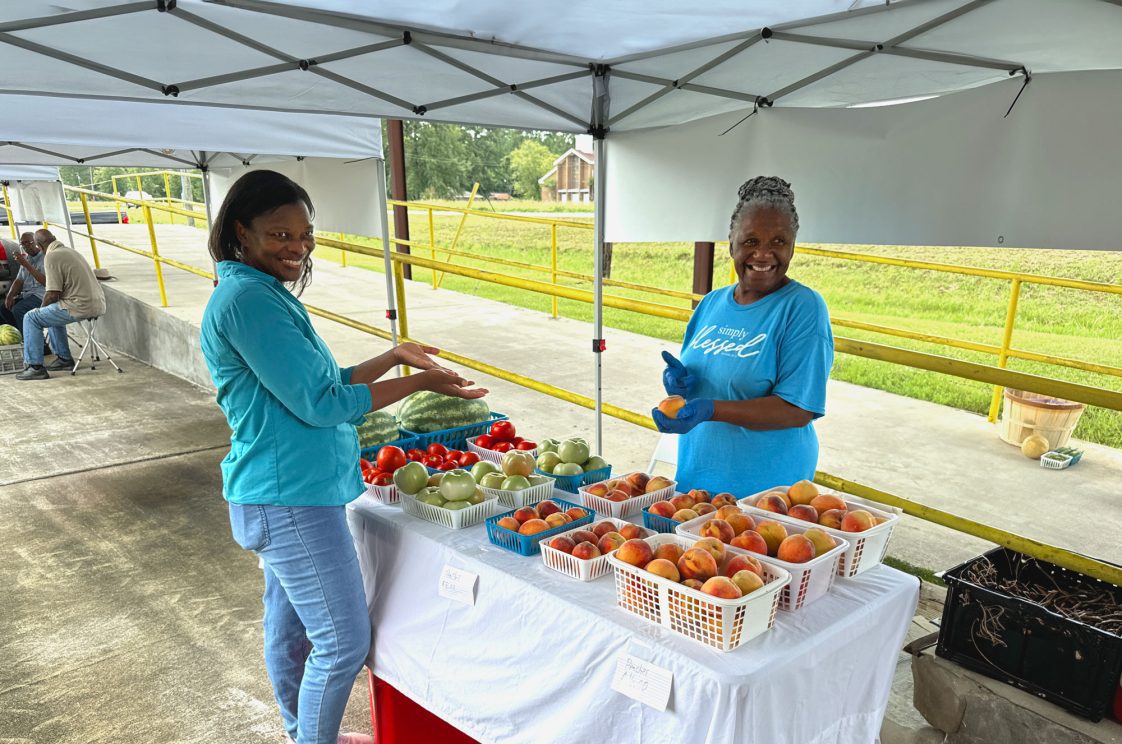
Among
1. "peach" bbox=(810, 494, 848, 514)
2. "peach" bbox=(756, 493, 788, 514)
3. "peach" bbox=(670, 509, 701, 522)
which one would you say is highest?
"peach" bbox=(810, 494, 848, 514)

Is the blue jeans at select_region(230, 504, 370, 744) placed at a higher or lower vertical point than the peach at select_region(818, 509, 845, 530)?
lower

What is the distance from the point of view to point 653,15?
2.99m

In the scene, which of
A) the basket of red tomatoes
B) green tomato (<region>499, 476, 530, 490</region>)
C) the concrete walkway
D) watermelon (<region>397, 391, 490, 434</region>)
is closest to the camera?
green tomato (<region>499, 476, 530, 490</region>)

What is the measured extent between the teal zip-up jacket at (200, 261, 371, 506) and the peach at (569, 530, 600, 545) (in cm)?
72

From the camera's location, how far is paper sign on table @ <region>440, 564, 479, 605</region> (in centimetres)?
220

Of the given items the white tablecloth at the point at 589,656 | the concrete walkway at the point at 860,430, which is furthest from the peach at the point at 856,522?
the concrete walkway at the point at 860,430

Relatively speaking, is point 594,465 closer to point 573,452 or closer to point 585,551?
point 573,452

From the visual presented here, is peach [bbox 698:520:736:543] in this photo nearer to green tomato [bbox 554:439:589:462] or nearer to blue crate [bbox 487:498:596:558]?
blue crate [bbox 487:498:596:558]

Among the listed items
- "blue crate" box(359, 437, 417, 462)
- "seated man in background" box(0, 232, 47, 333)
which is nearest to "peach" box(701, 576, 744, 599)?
"blue crate" box(359, 437, 417, 462)

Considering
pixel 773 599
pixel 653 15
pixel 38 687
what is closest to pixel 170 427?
pixel 38 687

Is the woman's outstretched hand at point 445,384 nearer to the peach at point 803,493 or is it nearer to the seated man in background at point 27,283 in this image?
the peach at point 803,493

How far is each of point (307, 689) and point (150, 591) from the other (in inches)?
93.0

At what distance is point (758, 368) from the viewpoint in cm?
249

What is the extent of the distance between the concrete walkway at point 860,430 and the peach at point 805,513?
255 centimetres
